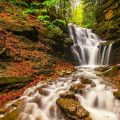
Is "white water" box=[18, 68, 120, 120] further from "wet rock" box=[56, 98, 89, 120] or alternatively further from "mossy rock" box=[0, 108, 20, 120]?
"wet rock" box=[56, 98, 89, 120]

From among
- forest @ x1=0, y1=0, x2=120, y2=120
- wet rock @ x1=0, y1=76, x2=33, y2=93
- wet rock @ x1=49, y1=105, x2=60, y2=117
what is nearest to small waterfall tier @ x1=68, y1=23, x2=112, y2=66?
forest @ x1=0, y1=0, x2=120, y2=120

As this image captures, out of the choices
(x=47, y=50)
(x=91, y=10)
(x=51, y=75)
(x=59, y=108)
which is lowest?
(x=59, y=108)

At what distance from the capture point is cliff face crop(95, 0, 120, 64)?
942cm

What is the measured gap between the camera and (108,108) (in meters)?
3.15

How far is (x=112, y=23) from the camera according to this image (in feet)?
42.4

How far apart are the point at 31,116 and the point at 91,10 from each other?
2676 cm

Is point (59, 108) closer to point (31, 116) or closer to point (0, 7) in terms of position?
point (31, 116)

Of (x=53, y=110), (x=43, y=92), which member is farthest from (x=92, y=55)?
(x=53, y=110)

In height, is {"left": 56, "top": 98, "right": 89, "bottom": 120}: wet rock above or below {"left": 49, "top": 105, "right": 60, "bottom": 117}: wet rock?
above

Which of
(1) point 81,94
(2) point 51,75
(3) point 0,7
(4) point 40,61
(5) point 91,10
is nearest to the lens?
(1) point 81,94

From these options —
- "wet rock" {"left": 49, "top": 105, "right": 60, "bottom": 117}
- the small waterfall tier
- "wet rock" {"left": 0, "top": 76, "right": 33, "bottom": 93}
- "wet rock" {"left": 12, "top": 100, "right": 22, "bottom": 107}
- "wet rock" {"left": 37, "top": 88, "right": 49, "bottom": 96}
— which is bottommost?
"wet rock" {"left": 49, "top": 105, "right": 60, "bottom": 117}

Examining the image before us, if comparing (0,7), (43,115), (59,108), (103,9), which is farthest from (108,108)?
(103,9)

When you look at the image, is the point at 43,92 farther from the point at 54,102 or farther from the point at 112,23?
the point at 112,23

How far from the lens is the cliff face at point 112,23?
9.42 m
